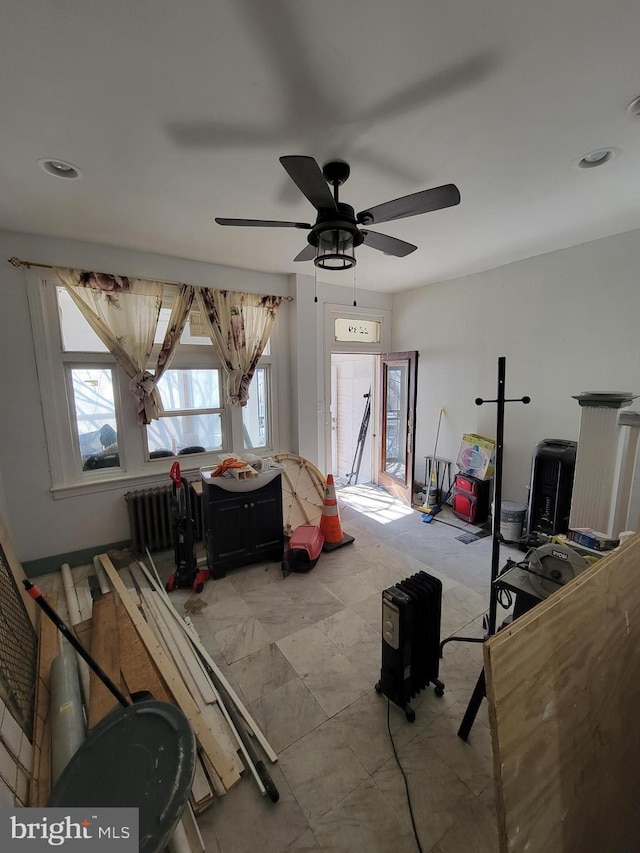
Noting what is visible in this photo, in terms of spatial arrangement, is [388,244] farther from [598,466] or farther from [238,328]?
[598,466]

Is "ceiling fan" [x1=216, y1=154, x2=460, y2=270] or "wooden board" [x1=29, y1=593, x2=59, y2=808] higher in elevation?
"ceiling fan" [x1=216, y1=154, x2=460, y2=270]

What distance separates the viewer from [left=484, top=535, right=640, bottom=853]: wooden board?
35.6 inches

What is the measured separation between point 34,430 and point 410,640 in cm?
329

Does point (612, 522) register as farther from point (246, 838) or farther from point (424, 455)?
point (246, 838)

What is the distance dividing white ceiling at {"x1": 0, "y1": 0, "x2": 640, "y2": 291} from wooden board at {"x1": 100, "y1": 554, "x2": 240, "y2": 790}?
273 cm

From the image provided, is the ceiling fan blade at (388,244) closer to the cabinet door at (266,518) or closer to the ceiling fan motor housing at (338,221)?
the ceiling fan motor housing at (338,221)

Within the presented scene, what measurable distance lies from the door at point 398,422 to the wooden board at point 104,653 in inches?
137

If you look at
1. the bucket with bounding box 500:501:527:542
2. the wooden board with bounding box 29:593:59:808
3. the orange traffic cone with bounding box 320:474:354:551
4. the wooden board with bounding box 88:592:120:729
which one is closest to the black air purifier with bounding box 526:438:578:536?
the bucket with bounding box 500:501:527:542

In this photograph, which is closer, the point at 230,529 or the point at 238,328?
the point at 230,529

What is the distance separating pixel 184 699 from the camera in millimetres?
1709

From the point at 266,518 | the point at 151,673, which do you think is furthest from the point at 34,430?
the point at 151,673

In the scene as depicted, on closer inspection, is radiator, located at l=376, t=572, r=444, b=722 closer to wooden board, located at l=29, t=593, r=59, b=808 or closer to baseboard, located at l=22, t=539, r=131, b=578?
wooden board, located at l=29, t=593, r=59, b=808

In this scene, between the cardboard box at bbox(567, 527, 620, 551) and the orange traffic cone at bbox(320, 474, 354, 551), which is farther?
the orange traffic cone at bbox(320, 474, 354, 551)

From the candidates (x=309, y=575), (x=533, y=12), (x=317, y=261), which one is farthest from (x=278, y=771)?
(x=533, y=12)
